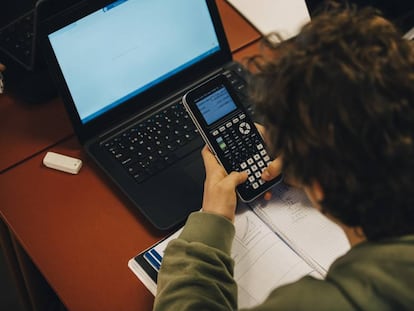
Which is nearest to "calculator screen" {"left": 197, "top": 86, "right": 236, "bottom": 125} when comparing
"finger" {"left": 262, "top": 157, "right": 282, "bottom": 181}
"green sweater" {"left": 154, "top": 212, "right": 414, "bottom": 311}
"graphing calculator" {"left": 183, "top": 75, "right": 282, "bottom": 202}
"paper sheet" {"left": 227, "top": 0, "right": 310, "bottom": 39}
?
"graphing calculator" {"left": 183, "top": 75, "right": 282, "bottom": 202}

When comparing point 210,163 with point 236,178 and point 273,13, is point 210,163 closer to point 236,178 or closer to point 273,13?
point 236,178

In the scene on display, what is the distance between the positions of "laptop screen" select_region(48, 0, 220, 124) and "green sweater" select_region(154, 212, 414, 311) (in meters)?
0.34

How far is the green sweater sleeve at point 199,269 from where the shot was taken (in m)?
0.75

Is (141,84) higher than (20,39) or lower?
lower

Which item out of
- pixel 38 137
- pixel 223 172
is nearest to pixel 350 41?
pixel 223 172

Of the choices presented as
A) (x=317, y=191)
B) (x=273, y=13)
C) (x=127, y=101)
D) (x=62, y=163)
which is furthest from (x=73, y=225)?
(x=273, y=13)

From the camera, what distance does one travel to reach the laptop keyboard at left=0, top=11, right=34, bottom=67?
108cm

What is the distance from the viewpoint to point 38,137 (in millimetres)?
1077

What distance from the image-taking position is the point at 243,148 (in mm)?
932

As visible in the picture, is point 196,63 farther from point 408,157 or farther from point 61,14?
point 408,157

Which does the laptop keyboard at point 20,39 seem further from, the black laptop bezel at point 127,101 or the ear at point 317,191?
the ear at point 317,191

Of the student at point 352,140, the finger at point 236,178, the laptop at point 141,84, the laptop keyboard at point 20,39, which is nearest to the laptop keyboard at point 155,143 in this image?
the laptop at point 141,84

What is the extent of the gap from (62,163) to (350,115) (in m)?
0.61

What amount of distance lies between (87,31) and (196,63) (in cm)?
22
